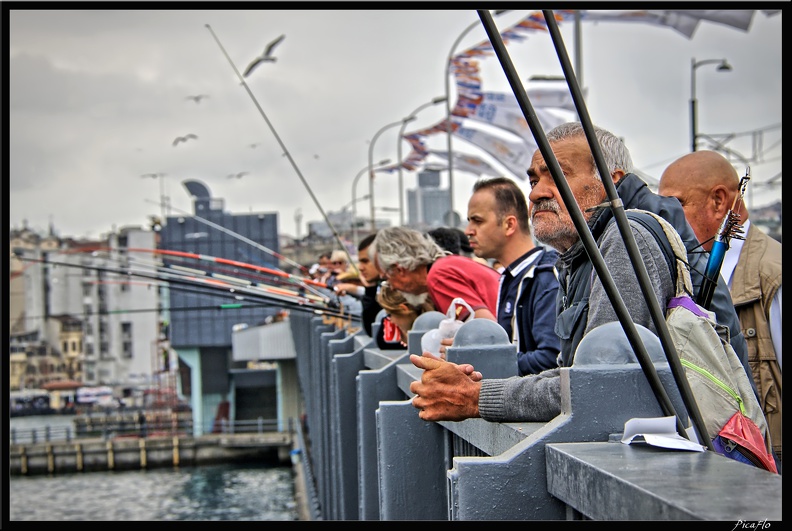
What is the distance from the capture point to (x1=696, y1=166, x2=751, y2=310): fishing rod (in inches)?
121

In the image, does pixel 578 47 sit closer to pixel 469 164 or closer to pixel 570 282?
pixel 570 282

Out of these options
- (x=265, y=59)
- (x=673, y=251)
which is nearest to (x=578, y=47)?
(x=265, y=59)

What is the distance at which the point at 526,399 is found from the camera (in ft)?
9.61

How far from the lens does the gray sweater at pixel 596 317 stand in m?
2.91

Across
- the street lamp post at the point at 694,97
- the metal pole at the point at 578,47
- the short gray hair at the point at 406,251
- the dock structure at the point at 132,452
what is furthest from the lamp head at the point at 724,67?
the dock structure at the point at 132,452

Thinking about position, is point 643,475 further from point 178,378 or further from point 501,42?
point 178,378

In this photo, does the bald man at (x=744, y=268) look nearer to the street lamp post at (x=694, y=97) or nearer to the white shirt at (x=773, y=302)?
the white shirt at (x=773, y=302)

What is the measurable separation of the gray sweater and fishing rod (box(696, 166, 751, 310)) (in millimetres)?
129

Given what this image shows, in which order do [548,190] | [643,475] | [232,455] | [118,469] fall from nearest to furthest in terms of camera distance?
1. [643,475]
2. [548,190]
3. [232,455]
4. [118,469]

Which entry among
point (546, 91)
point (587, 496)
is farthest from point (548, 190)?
point (546, 91)
